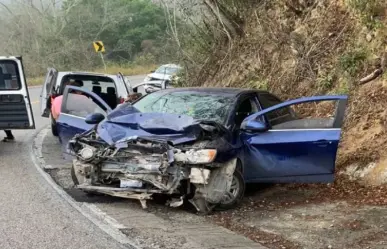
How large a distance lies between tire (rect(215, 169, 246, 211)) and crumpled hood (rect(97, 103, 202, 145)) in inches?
30.3

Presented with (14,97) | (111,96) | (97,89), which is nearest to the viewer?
(14,97)

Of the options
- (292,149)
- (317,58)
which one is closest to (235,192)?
(292,149)

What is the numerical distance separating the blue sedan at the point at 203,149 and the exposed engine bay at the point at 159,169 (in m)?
0.01

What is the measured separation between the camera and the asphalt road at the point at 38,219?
212 inches

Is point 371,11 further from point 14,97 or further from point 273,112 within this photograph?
point 14,97

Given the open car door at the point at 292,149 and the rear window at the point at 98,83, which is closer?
the open car door at the point at 292,149

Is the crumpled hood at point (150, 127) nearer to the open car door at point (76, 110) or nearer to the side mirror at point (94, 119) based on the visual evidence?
the side mirror at point (94, 119)

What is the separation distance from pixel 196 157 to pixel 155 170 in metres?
0.51

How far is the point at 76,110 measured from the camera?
9094 millimetres

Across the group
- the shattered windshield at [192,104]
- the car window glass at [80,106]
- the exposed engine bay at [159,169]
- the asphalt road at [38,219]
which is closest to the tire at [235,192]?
the exposed engine bay at [159,169]

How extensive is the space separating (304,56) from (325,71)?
0.89 metres

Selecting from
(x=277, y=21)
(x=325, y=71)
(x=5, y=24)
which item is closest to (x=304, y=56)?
(x=325, y=71)

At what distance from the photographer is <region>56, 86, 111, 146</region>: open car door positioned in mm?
8523

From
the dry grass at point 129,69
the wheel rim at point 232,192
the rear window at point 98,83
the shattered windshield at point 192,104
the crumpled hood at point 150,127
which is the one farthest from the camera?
the dry grass at point 129,69
